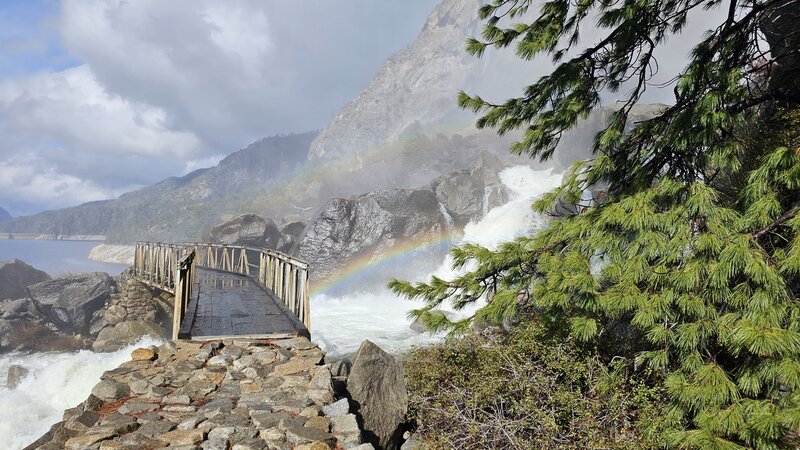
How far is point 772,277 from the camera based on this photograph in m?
3.70

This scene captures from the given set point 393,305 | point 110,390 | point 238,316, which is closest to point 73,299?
point 393,305

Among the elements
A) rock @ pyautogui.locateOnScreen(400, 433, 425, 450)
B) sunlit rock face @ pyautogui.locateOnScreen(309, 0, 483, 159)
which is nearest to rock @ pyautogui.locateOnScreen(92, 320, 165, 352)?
rock @ pyautogui.locateOnScreen(400, 433, 425, 450)

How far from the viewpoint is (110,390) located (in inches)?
225

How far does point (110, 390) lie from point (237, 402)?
153 cm

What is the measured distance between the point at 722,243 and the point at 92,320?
31.9 metres

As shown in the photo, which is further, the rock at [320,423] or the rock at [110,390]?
the rock at [110,390]

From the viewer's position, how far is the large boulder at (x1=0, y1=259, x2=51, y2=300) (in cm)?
3681

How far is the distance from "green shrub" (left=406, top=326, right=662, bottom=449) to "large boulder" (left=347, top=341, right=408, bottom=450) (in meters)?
0.28

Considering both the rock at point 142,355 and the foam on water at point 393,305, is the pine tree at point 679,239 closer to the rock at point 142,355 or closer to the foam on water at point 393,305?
the rock at point 142,355

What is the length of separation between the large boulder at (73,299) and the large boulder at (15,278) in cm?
947

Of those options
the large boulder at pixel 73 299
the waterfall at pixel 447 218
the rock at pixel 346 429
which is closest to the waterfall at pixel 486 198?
the waterfall at pixel 447 218

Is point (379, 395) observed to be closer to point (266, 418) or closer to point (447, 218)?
point (266, 418)

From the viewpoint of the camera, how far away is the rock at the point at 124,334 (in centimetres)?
2059

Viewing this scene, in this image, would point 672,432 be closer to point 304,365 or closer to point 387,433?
point 387,433
